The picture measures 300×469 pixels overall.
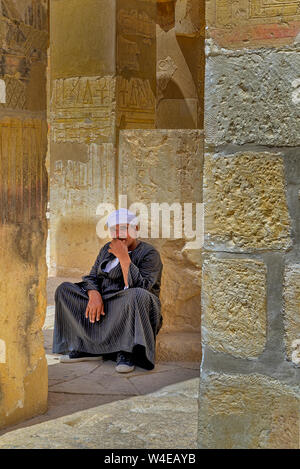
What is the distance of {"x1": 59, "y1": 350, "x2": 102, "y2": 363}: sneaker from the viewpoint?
4492 mm

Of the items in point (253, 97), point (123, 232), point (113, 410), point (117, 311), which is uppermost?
point (253, 97)

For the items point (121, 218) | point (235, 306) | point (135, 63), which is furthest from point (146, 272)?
point (135, 63)

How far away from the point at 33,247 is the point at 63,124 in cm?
462

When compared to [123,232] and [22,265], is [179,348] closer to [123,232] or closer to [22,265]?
[123,232]

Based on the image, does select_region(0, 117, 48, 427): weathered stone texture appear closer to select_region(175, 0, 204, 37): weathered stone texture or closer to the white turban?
the white turban

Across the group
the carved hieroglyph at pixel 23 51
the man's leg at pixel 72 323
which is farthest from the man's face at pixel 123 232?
the carved hieroglyph at pixel 23 51

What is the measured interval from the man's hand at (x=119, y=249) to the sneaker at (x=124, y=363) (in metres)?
0.63

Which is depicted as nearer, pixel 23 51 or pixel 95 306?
pixel 23 51

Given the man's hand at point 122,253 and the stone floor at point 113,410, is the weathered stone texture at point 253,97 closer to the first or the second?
the stone floor at point 113,410

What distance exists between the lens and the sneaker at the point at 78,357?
449 centimetres

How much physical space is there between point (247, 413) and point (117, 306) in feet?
8.50

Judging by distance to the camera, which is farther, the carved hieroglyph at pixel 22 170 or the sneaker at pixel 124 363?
the sneaker at pixel 124 363

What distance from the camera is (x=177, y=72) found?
11.6 meters
